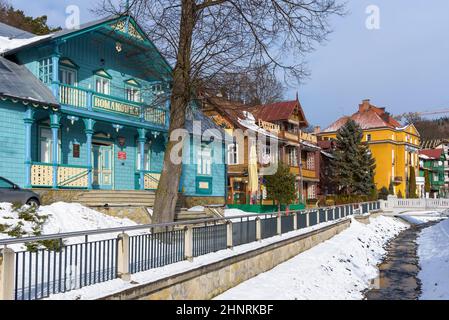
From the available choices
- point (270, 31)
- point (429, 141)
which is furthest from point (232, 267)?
point (429, 141)

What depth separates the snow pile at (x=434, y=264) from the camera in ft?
46.3

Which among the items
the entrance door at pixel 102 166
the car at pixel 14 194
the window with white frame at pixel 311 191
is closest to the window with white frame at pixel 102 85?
the entrance door at pixel 102 166

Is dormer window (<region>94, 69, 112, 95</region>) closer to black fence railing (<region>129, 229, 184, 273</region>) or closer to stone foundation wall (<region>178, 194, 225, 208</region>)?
stone foundation wall (<region>178, 194, 225, 208</region>)

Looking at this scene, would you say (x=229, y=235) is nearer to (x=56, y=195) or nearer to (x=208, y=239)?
(x=208, y=239)

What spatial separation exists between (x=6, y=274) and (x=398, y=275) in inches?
627

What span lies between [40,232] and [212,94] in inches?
287

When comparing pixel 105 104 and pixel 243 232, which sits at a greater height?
pixel 105 104

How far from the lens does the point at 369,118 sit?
221ft


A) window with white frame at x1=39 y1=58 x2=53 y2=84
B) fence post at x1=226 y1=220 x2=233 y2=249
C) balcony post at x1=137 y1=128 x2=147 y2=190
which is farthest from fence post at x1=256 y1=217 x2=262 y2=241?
window with white frame at x1=39 y1=58 x2=53 y2=84

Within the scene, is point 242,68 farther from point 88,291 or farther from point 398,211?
point 398,211

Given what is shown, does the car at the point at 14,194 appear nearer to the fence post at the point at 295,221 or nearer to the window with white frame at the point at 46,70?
the window with white frame at the point at 46,70

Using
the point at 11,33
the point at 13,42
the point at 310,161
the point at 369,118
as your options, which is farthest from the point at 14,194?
the point at 369,118

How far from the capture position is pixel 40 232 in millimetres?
11742

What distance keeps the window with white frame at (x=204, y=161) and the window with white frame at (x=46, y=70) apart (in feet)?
36.0
